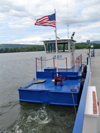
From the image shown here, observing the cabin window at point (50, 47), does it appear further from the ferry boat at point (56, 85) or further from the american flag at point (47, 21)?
the american flag at point (47, 21)

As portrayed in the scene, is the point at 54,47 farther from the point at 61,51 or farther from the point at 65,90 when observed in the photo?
the point at 65,90

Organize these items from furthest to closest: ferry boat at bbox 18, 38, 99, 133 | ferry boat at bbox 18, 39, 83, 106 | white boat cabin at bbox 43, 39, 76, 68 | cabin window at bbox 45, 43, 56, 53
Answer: cabin window at bbox 45, 43, 56, 53 < white boat cabin at bbox 43, 39, 76, 68 < ferry boat at bbox 18, 39, 83, 106 < ferry boat at bbox 18, 38, 99, 133

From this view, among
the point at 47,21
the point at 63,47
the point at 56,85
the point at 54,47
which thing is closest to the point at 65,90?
the point at 56,85

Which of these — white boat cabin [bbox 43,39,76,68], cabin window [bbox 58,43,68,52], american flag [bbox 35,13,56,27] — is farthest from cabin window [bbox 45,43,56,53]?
american flag [bbox 35,13,56,27]

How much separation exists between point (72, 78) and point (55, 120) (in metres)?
3.78

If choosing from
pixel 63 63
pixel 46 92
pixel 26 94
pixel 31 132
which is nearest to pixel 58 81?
pixel 46 92

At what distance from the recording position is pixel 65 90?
729 centimetres

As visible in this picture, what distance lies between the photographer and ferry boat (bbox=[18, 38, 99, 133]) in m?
2.10

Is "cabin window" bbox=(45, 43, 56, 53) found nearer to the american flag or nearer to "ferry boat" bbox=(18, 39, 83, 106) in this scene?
"ferry boat" bbox=(18, 39, 83, 106)

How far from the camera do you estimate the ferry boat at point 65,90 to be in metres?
2.10

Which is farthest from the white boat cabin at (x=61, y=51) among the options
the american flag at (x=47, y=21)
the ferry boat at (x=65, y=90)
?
the american flag at (x=47, y=21)

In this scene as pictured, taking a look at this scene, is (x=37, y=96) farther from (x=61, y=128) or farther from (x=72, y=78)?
(x=72, y=78)

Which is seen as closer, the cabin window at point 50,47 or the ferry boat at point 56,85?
the ferry boat at point 56,85

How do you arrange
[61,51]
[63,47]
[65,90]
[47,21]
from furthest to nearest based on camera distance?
[61,51]
[63,47]
[47,21]
[65,90]
